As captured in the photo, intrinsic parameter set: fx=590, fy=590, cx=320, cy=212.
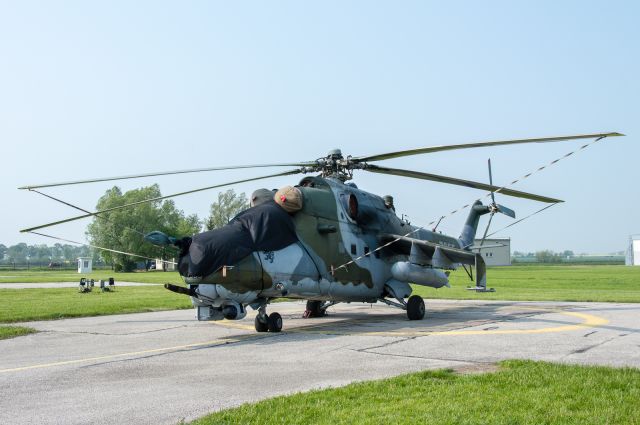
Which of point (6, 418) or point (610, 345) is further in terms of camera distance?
point (610, 345)

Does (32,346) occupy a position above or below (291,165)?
below

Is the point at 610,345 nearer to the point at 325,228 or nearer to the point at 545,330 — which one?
the point at 545,330

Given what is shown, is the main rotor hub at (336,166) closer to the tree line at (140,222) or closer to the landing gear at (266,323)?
the landing gear at (266,323)

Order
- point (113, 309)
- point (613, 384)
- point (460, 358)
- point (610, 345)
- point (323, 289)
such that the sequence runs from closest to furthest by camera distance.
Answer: point (613, 384)
point (460, 358)
point (610, 345)
point (323, 289)
point (113, 309)

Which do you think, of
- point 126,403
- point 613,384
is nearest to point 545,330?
point 613,384

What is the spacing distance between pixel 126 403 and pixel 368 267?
1089 cm

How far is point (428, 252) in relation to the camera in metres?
18.3

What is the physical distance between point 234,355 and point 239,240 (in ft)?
9.76

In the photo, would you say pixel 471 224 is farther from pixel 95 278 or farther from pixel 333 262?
pixel 95 278

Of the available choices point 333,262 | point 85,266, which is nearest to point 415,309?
point 333,262

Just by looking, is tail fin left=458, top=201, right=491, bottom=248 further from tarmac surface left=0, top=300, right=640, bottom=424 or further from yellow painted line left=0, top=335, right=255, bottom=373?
yellow painted line left=0, top=335, right=255, bottom=373

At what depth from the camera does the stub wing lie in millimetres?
17656

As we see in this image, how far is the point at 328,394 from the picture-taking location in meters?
6.76

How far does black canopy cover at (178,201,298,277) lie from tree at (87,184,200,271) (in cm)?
7811
